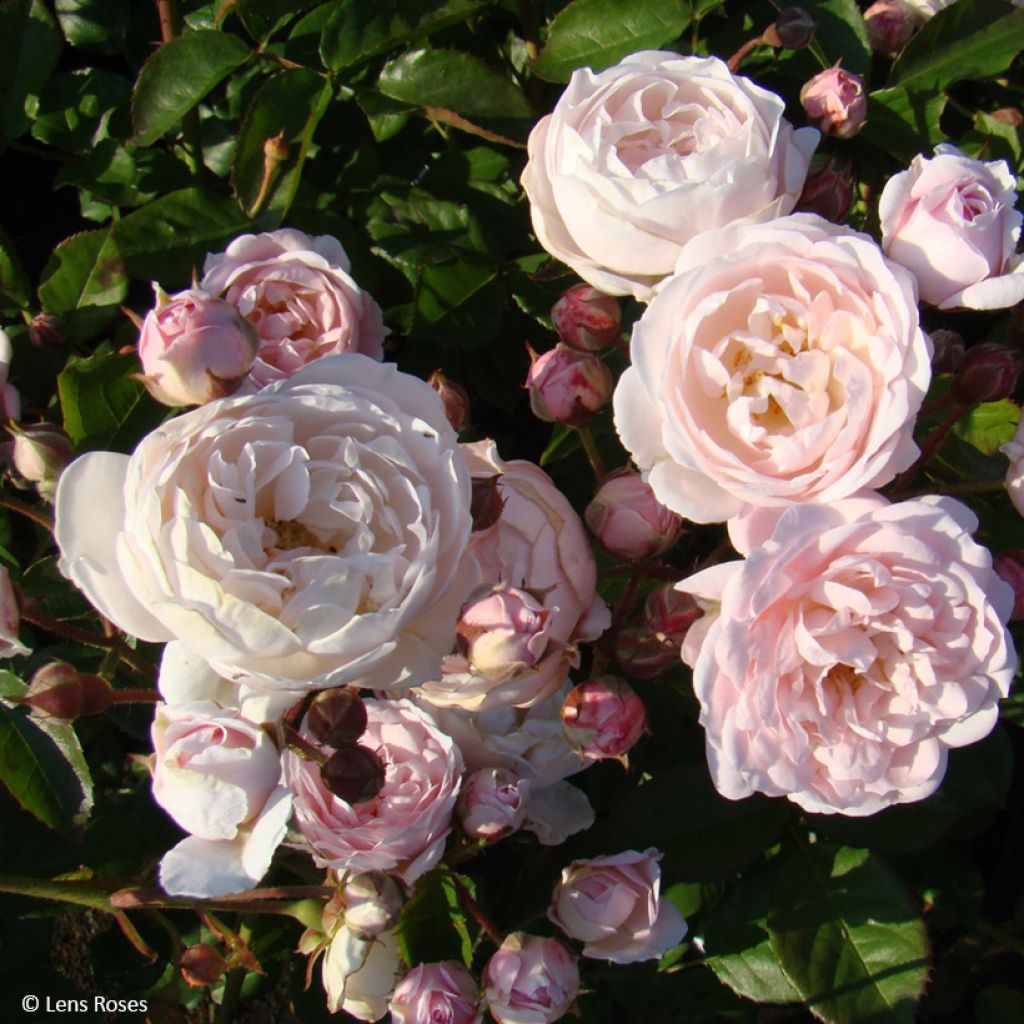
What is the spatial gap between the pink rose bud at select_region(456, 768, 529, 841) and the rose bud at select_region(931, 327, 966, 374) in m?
0.77

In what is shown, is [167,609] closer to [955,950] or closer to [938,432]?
[938,432]

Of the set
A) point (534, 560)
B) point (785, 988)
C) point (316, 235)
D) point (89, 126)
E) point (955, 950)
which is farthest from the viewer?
point (955, 950)

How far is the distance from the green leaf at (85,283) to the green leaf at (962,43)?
4.21ft

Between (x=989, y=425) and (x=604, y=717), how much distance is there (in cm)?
77

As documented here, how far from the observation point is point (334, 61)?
5.08 ft

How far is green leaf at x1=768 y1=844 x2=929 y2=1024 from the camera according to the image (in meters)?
1.55

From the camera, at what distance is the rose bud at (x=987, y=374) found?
4.36 ft

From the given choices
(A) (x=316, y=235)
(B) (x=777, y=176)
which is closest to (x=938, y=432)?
(B) (x=777, y=176)

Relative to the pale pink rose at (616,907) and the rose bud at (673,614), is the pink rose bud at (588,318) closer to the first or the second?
the rose bud at (673,614)

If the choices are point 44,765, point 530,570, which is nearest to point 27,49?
point 44,765

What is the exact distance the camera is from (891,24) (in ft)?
5.74

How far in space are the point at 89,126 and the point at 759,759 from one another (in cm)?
162

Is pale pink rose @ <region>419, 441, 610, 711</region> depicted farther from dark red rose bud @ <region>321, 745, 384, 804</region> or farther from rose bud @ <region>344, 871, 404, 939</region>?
rose bud @ <region>344, 871, 404, 939</region>

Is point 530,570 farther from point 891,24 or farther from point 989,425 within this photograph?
point 891,24
